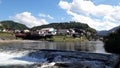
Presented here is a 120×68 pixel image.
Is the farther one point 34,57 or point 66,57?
point 34,57

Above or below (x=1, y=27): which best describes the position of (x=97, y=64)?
below

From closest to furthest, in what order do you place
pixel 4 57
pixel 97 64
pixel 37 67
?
pixel 37 67 < pixel 97 64 < pixel 4 57

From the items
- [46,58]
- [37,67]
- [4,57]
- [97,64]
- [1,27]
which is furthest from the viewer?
[1,27]

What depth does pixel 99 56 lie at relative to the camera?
36719 mm

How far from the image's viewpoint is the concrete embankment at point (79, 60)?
2933cm

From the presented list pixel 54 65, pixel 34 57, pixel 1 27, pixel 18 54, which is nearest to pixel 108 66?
pixel 54 65

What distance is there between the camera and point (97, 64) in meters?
30.6

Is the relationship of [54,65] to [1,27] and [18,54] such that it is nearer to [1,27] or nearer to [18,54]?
[18,54]

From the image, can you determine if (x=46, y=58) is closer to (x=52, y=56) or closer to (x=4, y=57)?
(x=52, y=56)

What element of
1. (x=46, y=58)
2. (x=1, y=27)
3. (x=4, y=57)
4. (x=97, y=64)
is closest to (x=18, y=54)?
(x=4, y=57)

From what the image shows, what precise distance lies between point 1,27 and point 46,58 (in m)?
142

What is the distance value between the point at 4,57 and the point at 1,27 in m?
137

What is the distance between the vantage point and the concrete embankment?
29.3 meters

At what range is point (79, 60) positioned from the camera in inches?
1332
